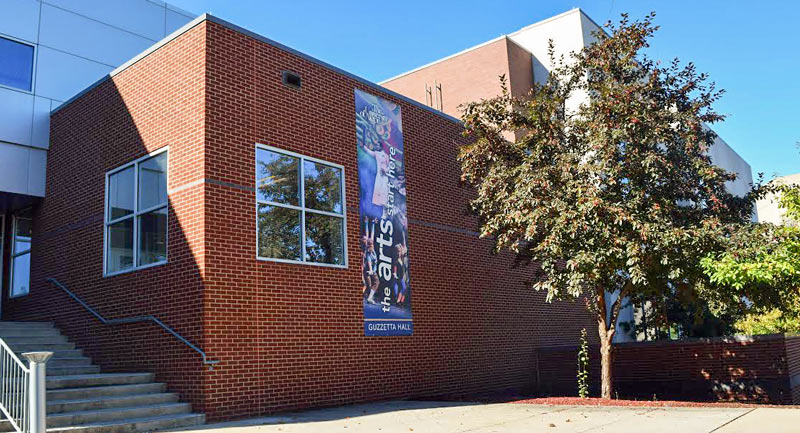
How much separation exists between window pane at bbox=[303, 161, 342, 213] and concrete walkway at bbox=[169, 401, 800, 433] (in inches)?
148

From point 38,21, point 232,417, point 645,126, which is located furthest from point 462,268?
point 38,21

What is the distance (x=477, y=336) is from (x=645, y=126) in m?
6.58

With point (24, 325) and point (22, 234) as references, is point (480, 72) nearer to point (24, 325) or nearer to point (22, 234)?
point (22, 234)

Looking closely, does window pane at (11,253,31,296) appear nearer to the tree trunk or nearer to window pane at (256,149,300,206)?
window pane at (256,149,300,206)

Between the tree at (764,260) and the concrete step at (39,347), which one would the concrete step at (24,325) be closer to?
the concrete step at (39,347)

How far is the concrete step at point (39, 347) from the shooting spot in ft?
38.7

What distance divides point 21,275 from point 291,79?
8308mm

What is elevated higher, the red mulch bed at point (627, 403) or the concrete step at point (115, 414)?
the concrete step at point (115, 414)

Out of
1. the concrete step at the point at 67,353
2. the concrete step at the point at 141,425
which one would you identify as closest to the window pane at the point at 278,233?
the concrete step at the point at 141,425

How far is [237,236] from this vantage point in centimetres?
1098

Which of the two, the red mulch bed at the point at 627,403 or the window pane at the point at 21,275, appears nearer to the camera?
the red mulch bed at the point at 627,403

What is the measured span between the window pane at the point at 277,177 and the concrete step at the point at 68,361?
457 cm

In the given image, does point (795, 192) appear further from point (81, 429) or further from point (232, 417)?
point (81, 429)

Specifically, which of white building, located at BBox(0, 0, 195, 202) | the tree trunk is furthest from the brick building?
the tree trunk
